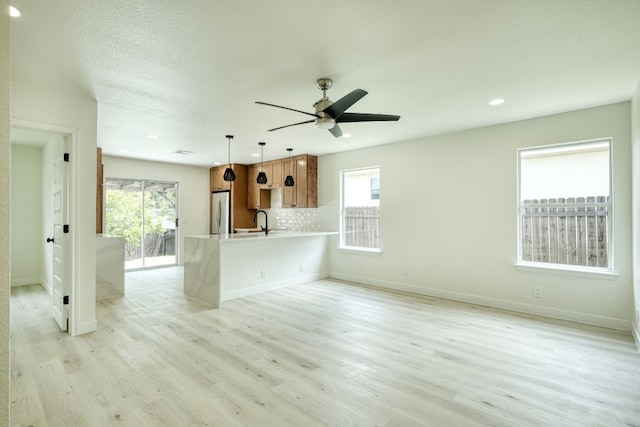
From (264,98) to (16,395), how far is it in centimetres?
320

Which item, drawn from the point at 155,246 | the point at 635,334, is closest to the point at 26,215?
the point at 155,246

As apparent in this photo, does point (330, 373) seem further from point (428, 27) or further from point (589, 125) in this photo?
point (589, 125)

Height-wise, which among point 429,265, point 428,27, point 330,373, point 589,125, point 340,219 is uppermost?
point 428,27

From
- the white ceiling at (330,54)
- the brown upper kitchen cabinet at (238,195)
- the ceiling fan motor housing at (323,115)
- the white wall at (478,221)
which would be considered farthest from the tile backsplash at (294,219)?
the ceiling fan motor housing at (323,115)

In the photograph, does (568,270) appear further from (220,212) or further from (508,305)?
(220,212)

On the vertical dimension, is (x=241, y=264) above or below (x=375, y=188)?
below

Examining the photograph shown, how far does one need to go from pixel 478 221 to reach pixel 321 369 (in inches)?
127

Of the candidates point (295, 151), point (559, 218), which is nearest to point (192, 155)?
point (295, 151)

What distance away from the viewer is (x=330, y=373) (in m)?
2.59

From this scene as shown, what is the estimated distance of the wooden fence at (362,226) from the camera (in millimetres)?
5855

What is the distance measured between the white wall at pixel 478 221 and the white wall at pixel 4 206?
486 cm

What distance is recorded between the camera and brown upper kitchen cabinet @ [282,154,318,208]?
6.42 metres

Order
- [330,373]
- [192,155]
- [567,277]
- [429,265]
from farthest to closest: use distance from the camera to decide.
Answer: [192,155]
[429,265]
[567,277]
[330,373]

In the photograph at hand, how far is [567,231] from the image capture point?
3.96 m
